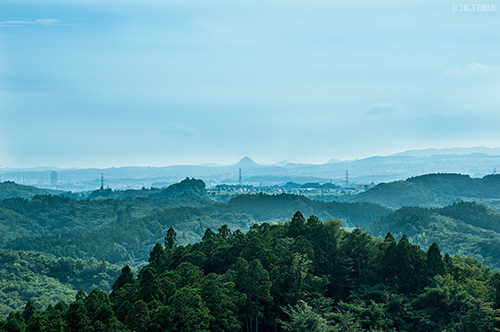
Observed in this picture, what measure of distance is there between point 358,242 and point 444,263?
9575 millimetres

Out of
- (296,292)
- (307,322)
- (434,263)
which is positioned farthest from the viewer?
(434,263)

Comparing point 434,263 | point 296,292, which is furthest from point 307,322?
point 434,263

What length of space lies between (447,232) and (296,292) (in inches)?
5244

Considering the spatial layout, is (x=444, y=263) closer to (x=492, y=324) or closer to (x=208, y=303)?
(x=492, y=324)

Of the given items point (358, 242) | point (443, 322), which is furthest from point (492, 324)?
point (358, 242)

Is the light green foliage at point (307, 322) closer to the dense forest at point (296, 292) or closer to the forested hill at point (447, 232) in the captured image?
the dense forest at point (296, 292)

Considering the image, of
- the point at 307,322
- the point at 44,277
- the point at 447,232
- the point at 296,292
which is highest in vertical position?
the point at 296,292

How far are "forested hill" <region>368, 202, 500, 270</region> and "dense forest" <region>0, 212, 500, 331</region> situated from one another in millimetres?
89556

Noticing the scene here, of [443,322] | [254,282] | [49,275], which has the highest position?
[254,282]

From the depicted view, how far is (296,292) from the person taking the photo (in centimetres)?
5678

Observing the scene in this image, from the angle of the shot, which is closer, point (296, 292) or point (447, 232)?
point (296, 292)

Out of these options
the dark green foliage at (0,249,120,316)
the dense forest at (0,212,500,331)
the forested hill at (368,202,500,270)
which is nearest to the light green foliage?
the dense forest at (0,212,500,331)

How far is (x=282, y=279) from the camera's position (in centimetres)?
5722

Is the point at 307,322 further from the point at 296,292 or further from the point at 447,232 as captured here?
the point at 447,232
